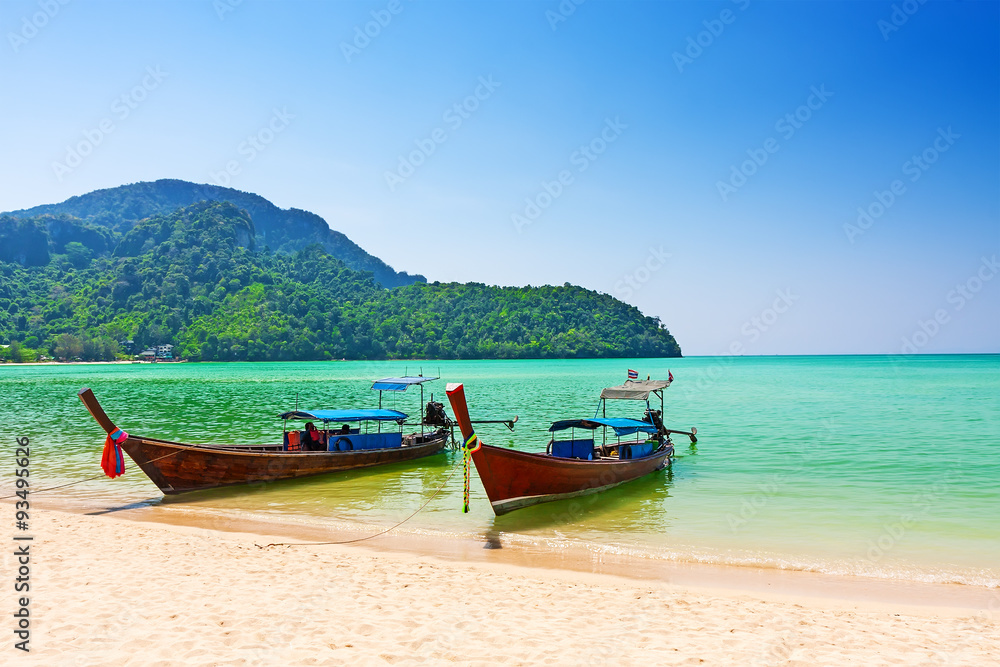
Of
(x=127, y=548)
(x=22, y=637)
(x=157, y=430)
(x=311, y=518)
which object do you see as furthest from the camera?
(x=157, y=430)

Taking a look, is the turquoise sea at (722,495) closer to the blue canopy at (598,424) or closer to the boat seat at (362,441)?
the boat seat at (362,441)

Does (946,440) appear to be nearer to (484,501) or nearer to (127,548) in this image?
(484,501)

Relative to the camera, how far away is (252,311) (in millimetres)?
145375

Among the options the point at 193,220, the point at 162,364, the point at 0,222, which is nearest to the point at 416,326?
the point at 162,364

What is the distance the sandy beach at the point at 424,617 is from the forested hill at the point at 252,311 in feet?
453

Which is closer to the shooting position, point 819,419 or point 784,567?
point 784,567

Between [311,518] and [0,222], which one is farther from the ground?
[0,222]

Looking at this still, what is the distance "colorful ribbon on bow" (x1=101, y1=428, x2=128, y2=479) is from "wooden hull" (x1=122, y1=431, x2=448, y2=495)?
9.1 inches

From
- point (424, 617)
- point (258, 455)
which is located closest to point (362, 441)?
point (258, 455)

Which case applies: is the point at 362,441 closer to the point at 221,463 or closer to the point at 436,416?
the point at 221,463

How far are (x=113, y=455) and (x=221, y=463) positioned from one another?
2836mm

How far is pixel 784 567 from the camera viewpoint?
1075 centimetres

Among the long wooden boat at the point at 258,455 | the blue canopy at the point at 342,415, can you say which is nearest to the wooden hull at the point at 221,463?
the long wooden boat at the point at 258,455

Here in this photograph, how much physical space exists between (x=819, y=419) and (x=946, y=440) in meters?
8.38
